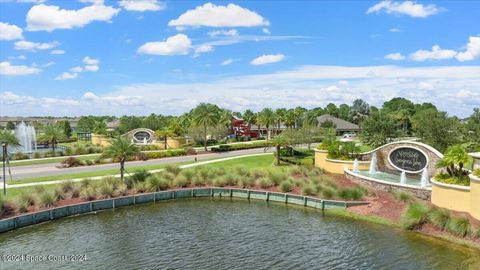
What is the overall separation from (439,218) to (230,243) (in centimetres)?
1171

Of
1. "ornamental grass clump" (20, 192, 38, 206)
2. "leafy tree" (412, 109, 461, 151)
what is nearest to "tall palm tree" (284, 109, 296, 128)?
"leafy tree" (412, 109, 461, 151)

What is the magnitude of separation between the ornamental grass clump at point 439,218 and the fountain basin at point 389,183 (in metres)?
5.01

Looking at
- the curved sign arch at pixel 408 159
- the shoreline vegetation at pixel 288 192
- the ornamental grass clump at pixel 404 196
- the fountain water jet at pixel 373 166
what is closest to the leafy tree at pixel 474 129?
the curved sign arch at pixel 408 159

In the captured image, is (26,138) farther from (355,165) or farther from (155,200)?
(355,165)

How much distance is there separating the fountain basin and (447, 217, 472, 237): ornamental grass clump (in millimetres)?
6289

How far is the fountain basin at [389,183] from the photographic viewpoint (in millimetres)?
28562

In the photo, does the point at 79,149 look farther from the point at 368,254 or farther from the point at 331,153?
the point at 368,254

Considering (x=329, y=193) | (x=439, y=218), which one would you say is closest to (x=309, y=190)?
(x=329, y=193)

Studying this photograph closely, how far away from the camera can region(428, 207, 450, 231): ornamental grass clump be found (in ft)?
73.6

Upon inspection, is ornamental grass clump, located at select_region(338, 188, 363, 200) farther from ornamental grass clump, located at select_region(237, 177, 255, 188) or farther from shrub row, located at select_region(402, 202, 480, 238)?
ornamental grass clump, located at select_region(237, 177, 255, 188)

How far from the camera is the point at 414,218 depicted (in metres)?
23.3

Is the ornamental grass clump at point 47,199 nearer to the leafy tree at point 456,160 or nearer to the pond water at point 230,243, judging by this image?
the pond water at point 230,243

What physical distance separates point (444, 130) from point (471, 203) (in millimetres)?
33739

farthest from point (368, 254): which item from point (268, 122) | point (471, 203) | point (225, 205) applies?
point (268, 122)
